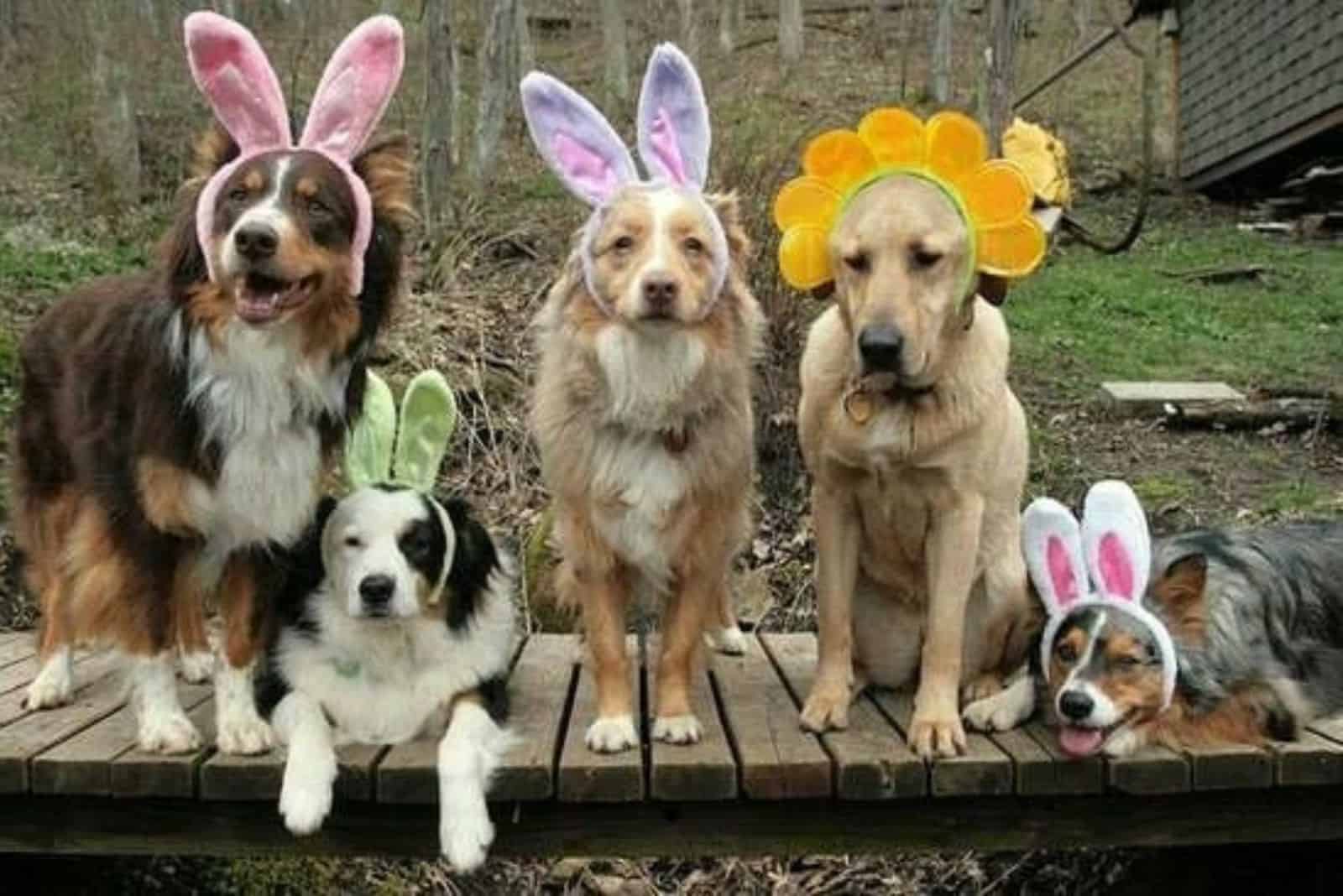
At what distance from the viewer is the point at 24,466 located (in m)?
3.90

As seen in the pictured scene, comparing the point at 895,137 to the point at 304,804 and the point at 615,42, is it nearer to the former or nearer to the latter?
the point at 304,804

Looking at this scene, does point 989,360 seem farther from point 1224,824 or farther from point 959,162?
point 1224,824

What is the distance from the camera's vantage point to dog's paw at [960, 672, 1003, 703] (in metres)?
3.61

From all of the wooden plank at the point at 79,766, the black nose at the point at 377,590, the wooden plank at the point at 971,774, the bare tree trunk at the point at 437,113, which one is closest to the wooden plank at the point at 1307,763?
the wooden plank at the point at 971,774

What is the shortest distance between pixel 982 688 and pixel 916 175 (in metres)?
1.35

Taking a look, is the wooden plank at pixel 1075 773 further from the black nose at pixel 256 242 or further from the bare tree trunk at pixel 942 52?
the bare tree trunk at pixel 942 52

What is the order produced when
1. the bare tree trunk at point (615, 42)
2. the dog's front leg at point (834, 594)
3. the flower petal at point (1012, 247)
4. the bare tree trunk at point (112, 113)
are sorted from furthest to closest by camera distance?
the bare tree trunk at point (615, 42) < the bare tree trunk at point (112, 113) < the dog's front leg at point (834, 594) < the flower petal at point (1012, 247)

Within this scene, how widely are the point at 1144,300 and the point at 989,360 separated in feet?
25.6

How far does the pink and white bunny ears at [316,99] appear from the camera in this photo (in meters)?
3.16

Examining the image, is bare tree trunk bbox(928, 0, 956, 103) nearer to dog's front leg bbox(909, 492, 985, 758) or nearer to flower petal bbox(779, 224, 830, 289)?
flower petal bbox(779, 224, 830, 289)

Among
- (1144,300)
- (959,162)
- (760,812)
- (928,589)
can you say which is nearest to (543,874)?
(760,812)

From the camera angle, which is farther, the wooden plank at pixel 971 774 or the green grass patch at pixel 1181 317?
the green grass patch at pixel 1181 317

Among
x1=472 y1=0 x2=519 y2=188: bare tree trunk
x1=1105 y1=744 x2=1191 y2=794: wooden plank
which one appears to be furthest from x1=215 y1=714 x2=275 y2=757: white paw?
x1=472 y1=0 x2=519 y2=188: bare tree trunk

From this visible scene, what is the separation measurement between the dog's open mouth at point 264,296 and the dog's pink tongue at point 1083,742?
6.75ft
